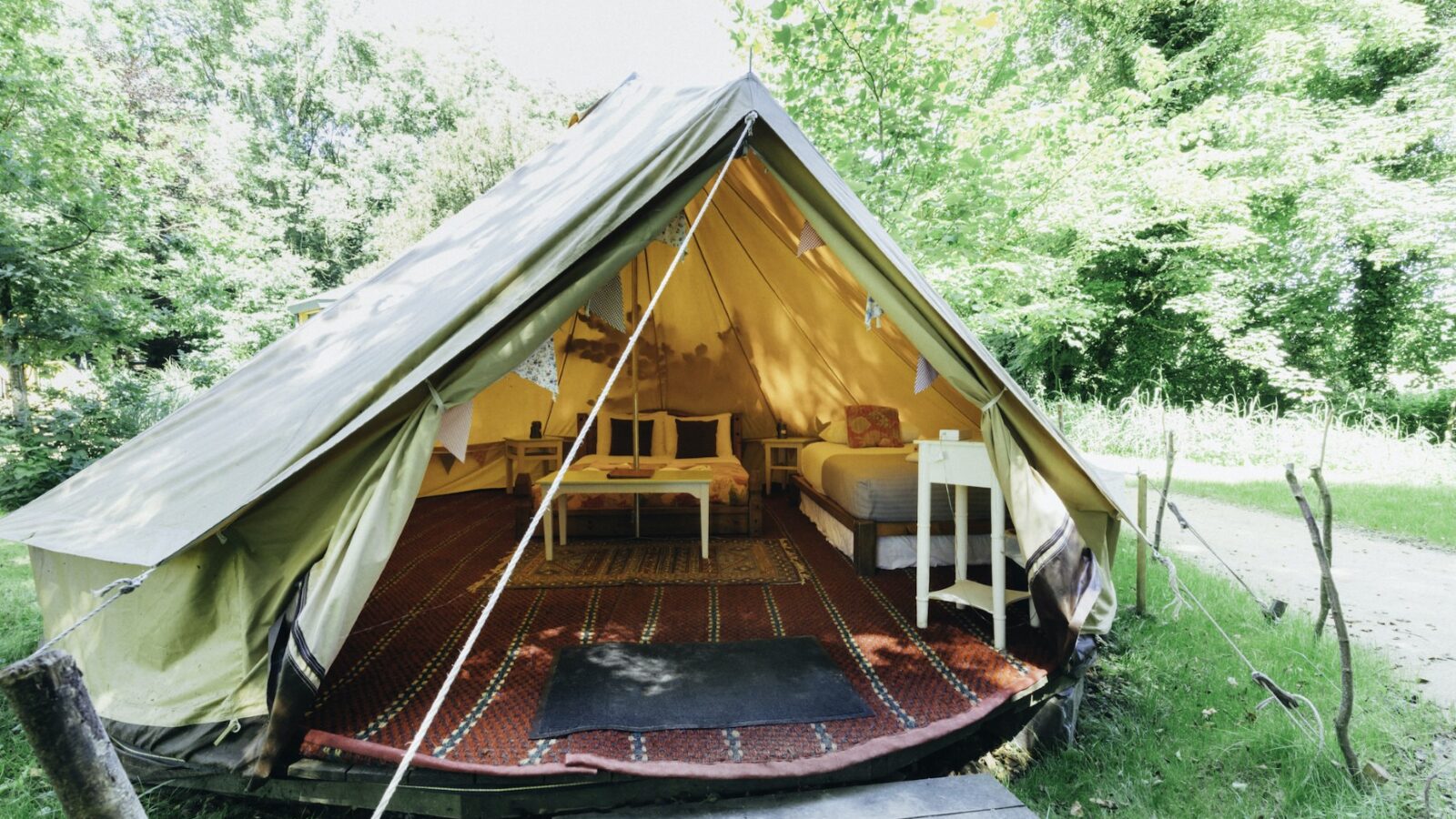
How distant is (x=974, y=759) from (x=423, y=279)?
9.18 ft

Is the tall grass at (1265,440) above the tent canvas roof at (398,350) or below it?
below

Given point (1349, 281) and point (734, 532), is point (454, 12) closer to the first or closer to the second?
point (734, 532)

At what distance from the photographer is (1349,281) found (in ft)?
31.2

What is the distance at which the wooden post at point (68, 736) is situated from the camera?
33.7 inches

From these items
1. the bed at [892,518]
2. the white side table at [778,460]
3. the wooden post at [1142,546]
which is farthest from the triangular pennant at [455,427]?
the white side table at [778,460]

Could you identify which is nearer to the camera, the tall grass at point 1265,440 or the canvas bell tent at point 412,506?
the canvas bell tent at point 412,506

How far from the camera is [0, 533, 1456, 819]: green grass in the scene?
175 cm

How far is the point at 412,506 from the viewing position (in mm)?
2285

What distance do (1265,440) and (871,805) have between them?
8418 mm

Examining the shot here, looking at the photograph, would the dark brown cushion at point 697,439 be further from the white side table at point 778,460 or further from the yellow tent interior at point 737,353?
the white side table at point 778,460

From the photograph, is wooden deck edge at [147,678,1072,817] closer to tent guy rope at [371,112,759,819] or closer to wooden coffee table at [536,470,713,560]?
tent guy rope at [371,112,759,819]

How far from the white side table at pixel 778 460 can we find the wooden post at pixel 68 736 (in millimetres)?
4992

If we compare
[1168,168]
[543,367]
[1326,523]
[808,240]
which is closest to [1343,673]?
[1326,523]

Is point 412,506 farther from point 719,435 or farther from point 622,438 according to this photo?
point 719,435
